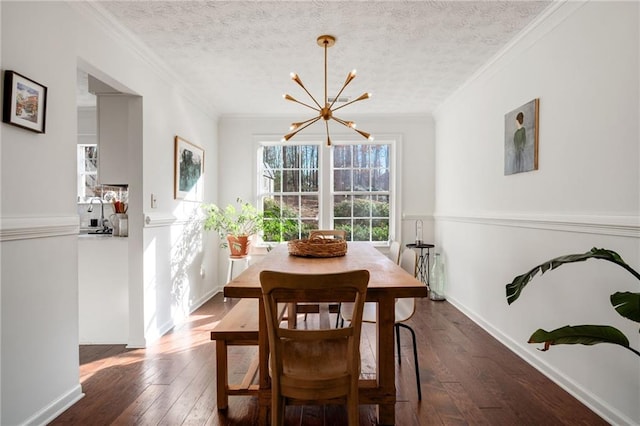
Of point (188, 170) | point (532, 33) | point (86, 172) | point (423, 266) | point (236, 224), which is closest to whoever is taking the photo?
point (532, 33)

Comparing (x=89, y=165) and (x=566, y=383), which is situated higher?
(x=89, y=165)

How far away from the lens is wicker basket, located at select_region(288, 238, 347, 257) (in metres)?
2.64

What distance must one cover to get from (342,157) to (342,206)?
2.35ft

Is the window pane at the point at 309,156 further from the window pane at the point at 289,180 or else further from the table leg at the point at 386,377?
the table leg at the point at 386,377

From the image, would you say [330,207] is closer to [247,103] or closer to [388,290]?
[247,103]

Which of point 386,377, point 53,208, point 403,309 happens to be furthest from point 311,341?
point 53,208

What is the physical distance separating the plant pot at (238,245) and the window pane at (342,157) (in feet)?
5.68

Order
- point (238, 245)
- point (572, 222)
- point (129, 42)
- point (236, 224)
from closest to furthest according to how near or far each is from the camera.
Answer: point (572, 222)
point (129, 42)
point (238, 245)
point (236, 224)

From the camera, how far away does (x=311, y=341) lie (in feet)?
5.32

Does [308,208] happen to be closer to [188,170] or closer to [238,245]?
[238,245]

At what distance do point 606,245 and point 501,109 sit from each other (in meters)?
1.64

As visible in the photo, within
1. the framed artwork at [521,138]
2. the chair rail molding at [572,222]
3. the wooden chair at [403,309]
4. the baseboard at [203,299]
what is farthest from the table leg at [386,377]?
the baseboard at [203,299]

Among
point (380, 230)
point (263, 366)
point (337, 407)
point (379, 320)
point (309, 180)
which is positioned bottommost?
point (337, 407)

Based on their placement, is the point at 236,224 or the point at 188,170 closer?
the point at 188,170
